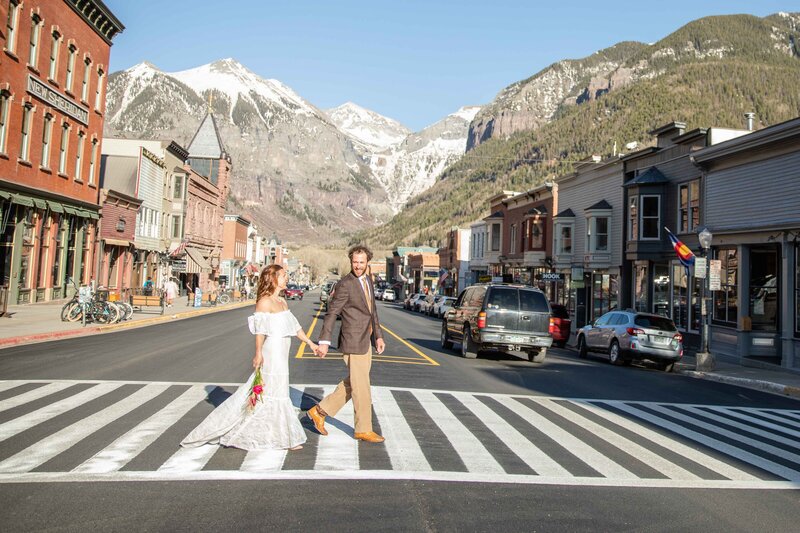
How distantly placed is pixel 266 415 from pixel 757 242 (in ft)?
66.1

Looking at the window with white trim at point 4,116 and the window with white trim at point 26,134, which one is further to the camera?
the window with white trim at point 26,134

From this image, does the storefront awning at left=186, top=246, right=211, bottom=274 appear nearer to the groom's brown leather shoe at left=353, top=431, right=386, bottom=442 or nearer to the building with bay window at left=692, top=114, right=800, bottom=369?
the building with bay window at left=692, top=114, right=800, bottom=369

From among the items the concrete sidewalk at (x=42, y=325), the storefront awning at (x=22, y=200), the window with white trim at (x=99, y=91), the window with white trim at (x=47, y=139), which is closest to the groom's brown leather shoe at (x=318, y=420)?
the concrete sidewalk at (x=42, y=325)

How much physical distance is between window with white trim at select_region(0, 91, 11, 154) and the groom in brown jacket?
83.9ft

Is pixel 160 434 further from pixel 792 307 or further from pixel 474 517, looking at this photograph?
pixel 792 307

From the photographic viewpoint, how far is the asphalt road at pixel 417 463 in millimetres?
5297

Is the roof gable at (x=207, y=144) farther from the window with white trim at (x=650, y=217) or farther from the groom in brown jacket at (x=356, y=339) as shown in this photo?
the groom in brown jacket at (x=356, y=339)

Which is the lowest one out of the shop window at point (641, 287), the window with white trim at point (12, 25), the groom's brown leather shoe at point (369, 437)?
the groom's brown leather shoe at point (369, 437)

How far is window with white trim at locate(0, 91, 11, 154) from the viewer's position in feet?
90.7

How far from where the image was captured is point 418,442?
7.84 meters

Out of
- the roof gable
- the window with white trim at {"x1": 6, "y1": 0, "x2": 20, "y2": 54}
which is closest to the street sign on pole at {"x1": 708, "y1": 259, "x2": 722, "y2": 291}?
the window with white trim at {"x1": 6, "y1": 0, "x2": 20, "y2": 54}

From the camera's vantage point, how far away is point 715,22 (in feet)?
486

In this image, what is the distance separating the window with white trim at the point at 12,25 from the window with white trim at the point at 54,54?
128 inches

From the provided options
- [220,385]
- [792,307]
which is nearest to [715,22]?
[792,307]
